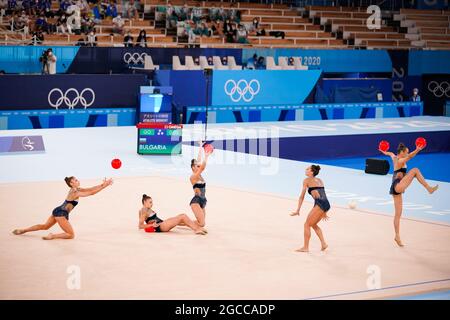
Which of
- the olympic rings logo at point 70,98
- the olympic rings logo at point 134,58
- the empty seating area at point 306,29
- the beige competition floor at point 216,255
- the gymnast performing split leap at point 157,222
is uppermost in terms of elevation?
the empty seating area at point 306,29

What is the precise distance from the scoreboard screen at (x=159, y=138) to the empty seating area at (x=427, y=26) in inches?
787

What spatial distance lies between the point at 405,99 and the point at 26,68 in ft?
50.5

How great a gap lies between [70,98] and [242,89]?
582 centimetres

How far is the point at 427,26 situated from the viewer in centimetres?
3934

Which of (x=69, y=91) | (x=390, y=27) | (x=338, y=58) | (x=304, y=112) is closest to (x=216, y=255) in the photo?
(x=69, y=91)

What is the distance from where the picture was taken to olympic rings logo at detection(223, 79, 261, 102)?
28.3m

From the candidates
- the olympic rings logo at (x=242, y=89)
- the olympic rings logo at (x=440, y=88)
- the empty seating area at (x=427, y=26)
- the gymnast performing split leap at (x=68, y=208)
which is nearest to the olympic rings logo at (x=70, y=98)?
the olympic rings logo at (x=242, y=89)

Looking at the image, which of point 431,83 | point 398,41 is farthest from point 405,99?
point 398,41

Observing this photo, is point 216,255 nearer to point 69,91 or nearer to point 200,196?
point 200,196

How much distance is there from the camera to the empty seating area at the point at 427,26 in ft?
126

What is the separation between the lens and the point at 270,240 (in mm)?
12234

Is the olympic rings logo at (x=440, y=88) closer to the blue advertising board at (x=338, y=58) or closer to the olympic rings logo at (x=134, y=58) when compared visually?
the blue advertising board at (x=338, y=58)

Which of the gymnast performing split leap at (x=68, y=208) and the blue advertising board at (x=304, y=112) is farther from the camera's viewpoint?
the blue advertising board at (x=304, y=112)
